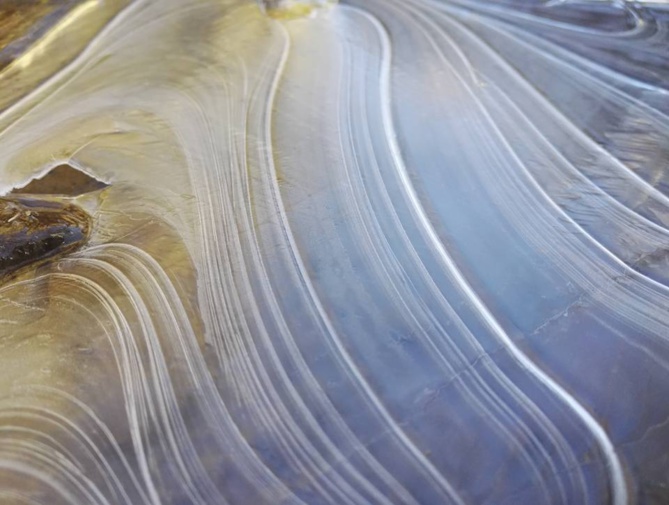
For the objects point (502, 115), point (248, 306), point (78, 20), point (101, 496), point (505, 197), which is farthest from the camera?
point (78, 20)

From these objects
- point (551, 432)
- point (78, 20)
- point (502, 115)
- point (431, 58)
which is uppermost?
point (78, 20)

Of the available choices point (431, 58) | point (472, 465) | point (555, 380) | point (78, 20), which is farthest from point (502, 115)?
point (78, 20)

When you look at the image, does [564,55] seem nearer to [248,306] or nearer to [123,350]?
[248,306]

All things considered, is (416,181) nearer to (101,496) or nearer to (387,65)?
(387,65)

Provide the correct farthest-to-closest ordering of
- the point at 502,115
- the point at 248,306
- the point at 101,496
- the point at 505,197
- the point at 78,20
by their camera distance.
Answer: the point at 78,20
the point at 502,115
the point at 505,197
the point at 248,306
the point at 101,496

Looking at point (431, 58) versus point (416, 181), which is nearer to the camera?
point (416, 181)

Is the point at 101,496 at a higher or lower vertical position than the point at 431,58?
lower
